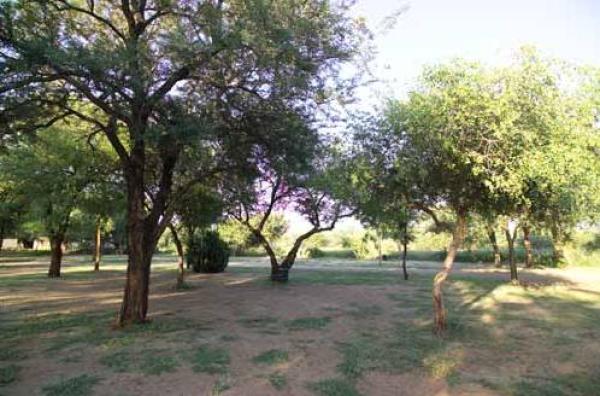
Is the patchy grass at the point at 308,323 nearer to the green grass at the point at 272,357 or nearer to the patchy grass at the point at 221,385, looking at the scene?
the green grass at the point at 272,357

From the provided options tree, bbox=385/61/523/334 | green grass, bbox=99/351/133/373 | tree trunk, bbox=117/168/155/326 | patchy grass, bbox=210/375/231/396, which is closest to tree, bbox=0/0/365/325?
tree trunk, bbox=117/168/155/326

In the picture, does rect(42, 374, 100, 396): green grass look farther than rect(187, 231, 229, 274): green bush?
No

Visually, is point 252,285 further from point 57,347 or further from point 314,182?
point 57,347

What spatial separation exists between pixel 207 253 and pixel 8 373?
2088 cm

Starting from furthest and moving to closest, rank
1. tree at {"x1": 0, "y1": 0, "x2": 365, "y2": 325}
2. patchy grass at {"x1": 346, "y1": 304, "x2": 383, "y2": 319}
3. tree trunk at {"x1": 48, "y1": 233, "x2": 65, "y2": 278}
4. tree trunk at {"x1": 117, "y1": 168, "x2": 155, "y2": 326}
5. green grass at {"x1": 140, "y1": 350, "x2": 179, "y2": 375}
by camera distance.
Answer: tree trunk at {"x1": 48, "y1": 233, "x2": 65, "y2": 278}
patchy grass at {"x1": 346, "y1": 304, "x2": 383, "y2": 319}
tree trunk at {"x1": 117, "y1": 168, "x2": 155, "y2": 326}
tree at {"x1": 0, "y1": 0, "x2": 365, "y2": 325}
green grass at {"x1": 140, "y1": 350, "x2": 179, "y2": 375}

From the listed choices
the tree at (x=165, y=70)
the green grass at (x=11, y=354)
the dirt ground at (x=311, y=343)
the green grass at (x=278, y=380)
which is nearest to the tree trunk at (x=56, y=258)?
the dirt ground at (x=311, y=343)

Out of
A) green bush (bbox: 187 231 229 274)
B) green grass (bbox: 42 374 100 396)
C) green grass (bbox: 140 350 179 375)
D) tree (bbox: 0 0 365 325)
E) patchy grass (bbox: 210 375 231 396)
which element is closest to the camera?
green grass (bbox: 42 374 100 396)

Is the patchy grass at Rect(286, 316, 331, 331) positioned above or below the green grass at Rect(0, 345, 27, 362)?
below

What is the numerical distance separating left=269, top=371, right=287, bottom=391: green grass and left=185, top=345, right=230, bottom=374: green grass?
0.80 meters

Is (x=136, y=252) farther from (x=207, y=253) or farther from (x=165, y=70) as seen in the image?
(x=207, y=253)

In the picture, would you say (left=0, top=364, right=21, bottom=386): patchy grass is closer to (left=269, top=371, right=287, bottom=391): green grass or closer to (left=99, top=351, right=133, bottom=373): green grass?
(left=99, top=351, right=133, bottom=373): green grass

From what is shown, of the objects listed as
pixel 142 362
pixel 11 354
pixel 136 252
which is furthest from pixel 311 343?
pixel 11 354

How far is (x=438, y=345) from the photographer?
9.29 metres

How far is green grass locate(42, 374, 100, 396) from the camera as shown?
20.9ft
